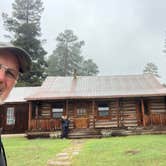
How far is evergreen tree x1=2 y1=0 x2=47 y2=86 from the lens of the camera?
130 feet

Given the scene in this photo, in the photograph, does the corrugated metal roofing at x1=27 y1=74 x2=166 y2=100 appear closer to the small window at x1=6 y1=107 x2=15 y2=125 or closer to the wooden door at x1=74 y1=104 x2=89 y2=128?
the wooden door at x1=74 y1=104 x2=89 y2=128

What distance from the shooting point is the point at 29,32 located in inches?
1709

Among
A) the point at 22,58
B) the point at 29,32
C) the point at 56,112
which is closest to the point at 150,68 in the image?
the point at 29,32

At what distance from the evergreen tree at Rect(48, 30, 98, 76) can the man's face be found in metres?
56.5

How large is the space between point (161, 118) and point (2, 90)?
18.1 metres

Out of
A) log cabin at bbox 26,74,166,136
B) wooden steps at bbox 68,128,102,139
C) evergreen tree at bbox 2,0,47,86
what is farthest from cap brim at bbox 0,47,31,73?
evergreen tree at bbox 2,0,47,86

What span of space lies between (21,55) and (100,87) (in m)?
20.8

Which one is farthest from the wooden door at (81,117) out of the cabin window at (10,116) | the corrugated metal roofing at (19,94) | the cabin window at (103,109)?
the cabin window at (10,116)

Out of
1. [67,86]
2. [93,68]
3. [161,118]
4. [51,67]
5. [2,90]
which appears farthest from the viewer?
[93,68]

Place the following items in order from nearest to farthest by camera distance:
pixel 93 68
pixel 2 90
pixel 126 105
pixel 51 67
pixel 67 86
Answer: pixel 2 90
pixel 126 105
pixel 67 86
pixel 51 67
pixel 93 68

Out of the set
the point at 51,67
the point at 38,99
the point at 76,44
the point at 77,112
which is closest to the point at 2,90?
the point at 38,99

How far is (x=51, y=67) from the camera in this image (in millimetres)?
59062

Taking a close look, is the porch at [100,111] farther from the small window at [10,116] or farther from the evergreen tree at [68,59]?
the evergreen tree at [68,59]

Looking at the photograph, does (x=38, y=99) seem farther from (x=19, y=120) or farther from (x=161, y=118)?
(x=161, y=118)
